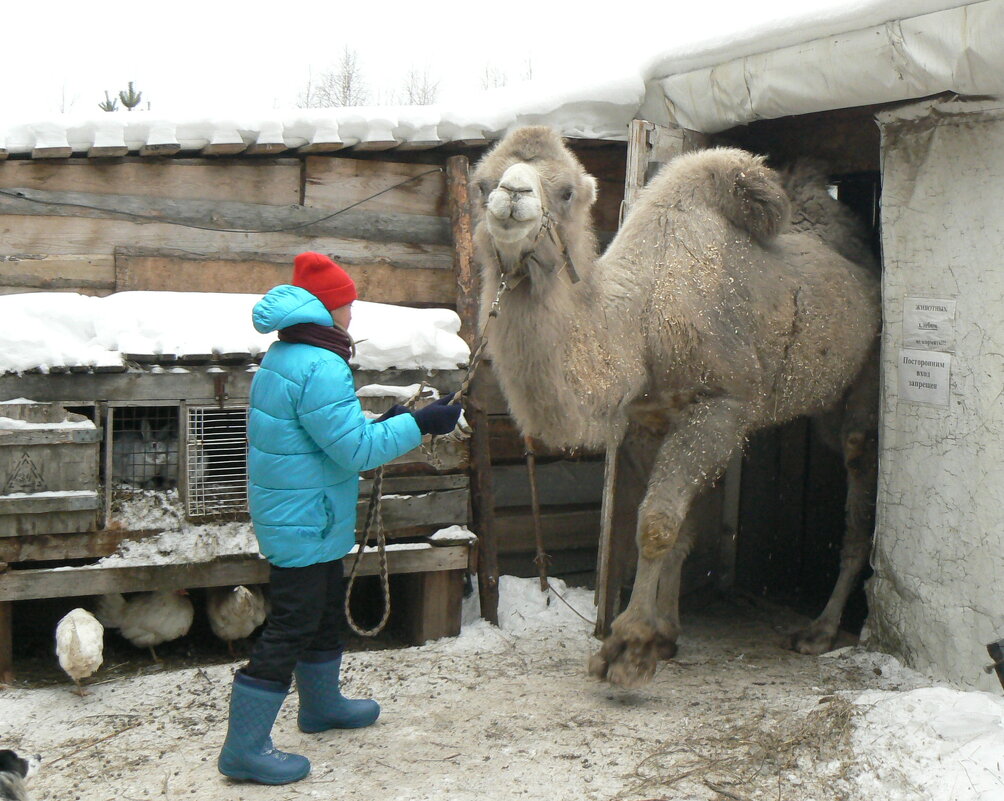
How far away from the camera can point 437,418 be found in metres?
4.16

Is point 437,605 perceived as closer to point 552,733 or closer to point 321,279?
point 552,733

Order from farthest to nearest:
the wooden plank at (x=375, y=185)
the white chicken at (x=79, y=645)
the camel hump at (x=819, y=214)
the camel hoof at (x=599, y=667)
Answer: the wooden plank at (x=375, y=185), the camel hump at (x=819, y=214), the camel hoof at (x=599, y=667), the white chicken at (x=79, y=645)

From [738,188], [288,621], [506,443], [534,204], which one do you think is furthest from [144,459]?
[738,188]

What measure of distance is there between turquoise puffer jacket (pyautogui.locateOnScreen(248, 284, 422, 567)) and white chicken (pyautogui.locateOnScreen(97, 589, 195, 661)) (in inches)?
63.8

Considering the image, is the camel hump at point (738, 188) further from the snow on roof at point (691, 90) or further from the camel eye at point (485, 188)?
the camel eye at point (485, 188)

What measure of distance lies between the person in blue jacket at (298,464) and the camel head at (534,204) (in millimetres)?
692

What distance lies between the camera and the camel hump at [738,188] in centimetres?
546

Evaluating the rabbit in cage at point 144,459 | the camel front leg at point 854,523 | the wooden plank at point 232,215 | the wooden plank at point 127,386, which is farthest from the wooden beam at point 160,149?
the camel front leg at point 854,523

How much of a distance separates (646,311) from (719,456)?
834 millimetres

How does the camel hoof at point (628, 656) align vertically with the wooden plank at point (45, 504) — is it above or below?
below

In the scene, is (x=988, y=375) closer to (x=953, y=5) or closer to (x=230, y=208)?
(x=953, y=5)

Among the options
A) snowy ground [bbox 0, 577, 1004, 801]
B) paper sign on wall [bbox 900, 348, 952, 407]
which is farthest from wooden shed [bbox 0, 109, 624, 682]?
paper sign on wall [bbox 900, 348, 952, 407]

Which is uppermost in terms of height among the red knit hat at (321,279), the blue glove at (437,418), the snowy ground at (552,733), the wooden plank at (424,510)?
the red knit hat at (321,279)

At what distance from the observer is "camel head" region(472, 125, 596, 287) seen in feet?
13.6
